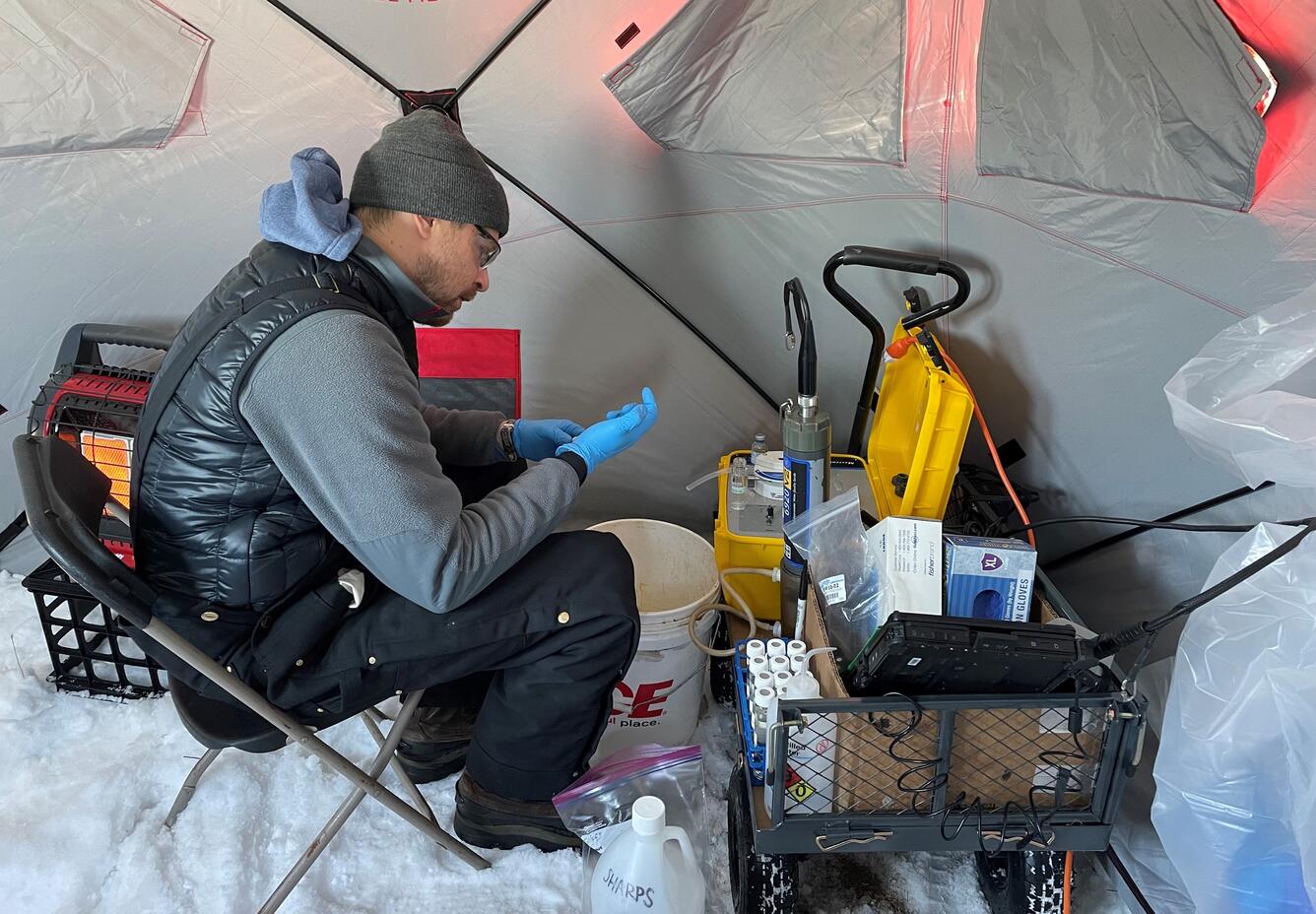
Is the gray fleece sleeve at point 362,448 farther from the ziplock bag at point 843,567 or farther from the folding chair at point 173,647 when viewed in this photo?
the ziplock bag at point 843,567

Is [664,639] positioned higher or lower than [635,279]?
lower

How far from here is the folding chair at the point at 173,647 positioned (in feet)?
3.36

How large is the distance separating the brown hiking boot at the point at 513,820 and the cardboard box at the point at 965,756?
45 centimetres

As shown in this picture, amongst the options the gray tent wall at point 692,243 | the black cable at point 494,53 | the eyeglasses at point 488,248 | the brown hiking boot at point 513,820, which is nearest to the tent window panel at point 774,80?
the gray tent wall at point 692,243

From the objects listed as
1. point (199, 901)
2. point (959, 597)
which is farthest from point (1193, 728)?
point (199, 901)

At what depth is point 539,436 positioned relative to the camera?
1.66 meters

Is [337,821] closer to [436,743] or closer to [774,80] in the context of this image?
[436,743]

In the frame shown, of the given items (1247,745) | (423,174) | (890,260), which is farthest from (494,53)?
(1247,745)

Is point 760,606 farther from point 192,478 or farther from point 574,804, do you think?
point 192,478

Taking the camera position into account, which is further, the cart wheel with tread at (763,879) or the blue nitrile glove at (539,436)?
the blue nitrile glove at (539,436)

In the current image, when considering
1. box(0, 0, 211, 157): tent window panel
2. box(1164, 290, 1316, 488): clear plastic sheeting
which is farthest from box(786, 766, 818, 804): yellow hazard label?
box(0, 0, 211, 157): tent window panel

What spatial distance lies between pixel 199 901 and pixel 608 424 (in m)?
0.90

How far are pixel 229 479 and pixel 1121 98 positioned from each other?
1.41 meters

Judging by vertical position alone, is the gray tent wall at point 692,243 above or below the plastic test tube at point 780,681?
above
